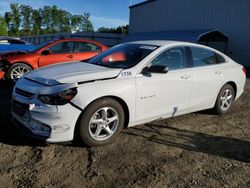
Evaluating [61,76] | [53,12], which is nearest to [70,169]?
[61,76]

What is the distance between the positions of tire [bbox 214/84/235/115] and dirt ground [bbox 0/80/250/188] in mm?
806

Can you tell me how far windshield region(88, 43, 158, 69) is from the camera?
4970 millimetres

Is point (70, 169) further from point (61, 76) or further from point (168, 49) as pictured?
point (168, 49)

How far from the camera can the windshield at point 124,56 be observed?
497cm

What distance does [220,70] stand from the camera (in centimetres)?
600

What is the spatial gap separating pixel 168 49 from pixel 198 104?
1.25 meters

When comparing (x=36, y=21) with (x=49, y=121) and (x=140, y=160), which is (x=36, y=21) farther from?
(x=140, y=160)


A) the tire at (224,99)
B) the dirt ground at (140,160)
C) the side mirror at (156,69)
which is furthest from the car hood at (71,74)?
the tire at (224,99)

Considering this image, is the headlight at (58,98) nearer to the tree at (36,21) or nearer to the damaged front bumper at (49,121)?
the damaged front bumper at (49,121)

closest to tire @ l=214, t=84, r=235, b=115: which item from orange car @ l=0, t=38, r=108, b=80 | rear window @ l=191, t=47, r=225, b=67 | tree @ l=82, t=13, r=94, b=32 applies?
rear window @ l=191, t=47, r=225, b=67

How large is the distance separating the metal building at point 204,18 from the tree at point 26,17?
59.4 m

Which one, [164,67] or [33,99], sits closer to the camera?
[33,99]

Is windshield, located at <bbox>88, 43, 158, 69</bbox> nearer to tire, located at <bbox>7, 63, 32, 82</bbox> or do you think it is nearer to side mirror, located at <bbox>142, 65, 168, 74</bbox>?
side mirror, located at <bbox>142, 65, 168, 74</bbox>

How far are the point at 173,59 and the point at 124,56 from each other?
0.85 metres
